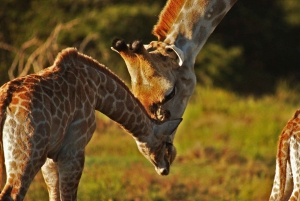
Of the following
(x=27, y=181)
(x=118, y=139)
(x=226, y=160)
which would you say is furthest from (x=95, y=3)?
(x=27, y=181)

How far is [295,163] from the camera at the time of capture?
24.6ft

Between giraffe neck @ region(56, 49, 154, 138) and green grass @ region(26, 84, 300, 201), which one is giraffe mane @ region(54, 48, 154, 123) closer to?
giraffe neck @ region(56, 49, 154, 138)

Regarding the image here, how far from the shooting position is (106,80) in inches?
273

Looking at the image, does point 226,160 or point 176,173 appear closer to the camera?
point 176,173

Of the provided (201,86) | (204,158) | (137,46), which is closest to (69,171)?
(137,46)

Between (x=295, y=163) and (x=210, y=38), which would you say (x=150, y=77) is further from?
(x=210, y=38)

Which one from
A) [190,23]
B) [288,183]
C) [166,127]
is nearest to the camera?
[166,127]

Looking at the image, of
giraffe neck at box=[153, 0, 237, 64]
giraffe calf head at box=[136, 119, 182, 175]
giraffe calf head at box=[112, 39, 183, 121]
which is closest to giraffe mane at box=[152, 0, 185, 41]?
giraffe neck at box=[153, 0, 237, 64]

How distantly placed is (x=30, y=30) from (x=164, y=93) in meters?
13.0

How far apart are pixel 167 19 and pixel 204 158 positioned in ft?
14.9

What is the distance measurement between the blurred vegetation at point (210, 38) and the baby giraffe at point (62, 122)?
11.0m

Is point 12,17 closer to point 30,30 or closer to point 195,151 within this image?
point 30,30

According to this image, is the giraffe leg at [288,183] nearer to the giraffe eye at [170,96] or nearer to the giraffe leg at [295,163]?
the giraffe leg at [295,163]

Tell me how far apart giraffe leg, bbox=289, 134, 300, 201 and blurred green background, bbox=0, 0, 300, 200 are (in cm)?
257
